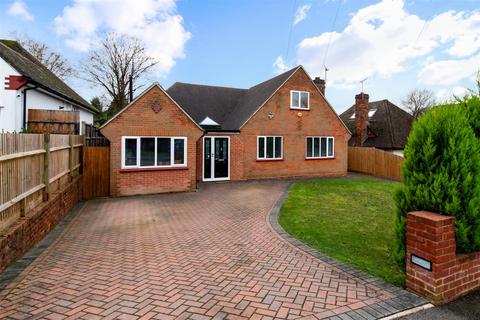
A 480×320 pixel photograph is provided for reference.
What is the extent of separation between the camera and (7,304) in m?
3.53

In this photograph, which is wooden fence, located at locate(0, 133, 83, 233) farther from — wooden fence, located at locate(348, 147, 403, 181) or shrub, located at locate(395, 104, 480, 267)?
wooden fence, located at locate(348, 147, 403, 181)

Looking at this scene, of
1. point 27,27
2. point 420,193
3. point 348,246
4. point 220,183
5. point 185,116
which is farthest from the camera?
point 27,27

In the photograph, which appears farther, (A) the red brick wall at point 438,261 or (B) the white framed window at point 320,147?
(B) the white framed window at point 320,147

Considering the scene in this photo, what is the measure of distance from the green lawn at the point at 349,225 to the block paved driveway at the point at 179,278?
633 millimetres

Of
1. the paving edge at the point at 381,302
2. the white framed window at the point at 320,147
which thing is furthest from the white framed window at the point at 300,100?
the paving edge at the point at 381,302

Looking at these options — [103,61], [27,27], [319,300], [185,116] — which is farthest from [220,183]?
[27,27]

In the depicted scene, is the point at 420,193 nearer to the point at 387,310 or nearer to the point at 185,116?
the point at 387,310

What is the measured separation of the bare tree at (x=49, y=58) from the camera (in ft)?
101

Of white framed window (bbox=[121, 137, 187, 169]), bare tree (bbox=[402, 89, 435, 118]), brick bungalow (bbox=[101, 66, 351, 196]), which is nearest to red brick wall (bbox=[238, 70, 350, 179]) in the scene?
brick bungalow (bbox=[101, 66, 351, 196])

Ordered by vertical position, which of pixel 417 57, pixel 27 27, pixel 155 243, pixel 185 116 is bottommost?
pixel 155 243

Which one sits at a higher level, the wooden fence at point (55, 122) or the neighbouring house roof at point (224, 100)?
the neighbouring house roof at point (224, 100)

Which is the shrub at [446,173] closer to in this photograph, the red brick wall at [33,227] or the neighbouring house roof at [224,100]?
the red brick wall at [33,227]

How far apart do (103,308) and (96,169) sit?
933cm

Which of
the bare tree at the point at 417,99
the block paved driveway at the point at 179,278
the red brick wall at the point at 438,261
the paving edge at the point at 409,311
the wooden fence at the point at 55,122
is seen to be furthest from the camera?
the bare tree at the point at 417,99
